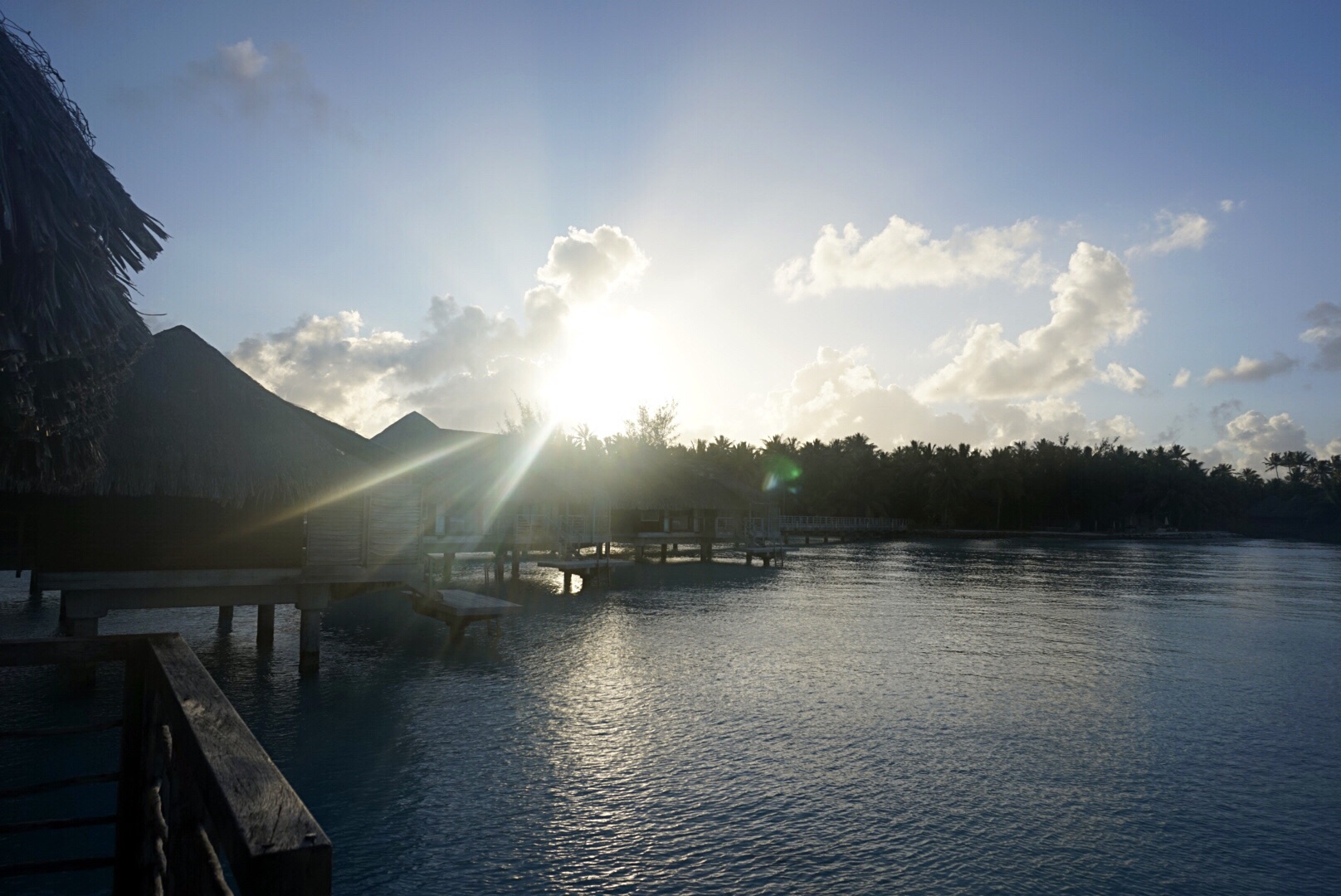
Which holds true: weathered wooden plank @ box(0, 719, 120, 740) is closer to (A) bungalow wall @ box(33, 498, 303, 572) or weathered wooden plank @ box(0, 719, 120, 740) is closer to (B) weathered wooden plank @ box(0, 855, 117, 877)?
(B) weathered wooden plank @ box(0, 855, 117, 877)

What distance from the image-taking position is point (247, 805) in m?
1.71

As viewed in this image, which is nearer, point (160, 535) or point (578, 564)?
point (160, 535)

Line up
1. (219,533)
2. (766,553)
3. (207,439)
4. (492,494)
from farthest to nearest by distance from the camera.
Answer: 1. (766,553)
2. (492,494)
3. (219,533)
4. (207,439)

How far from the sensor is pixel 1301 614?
27156mm

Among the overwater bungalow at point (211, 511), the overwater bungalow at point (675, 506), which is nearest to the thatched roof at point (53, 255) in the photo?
the overwater bungalow at point (211, 511)

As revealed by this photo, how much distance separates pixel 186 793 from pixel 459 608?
607 inches

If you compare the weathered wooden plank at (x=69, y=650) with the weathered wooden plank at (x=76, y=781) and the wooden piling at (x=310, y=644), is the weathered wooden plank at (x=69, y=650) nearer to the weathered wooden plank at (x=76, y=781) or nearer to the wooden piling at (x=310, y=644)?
the weathered wooden plank at (x=76, y=781)

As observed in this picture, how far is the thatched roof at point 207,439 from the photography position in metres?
12.8

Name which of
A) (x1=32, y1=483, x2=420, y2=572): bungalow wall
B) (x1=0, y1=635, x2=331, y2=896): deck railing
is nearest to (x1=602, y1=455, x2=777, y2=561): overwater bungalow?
(x1=32, y1=483, x2=420, y2=572): bungalow wall

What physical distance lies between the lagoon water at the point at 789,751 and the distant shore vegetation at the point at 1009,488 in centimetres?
7460

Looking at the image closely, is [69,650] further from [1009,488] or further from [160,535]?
[1009,488]

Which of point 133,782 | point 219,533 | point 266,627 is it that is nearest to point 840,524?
point 266,627

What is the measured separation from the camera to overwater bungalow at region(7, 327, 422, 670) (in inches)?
506

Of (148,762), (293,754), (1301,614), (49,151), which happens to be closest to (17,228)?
(49,151)
